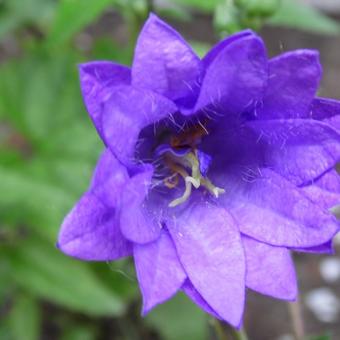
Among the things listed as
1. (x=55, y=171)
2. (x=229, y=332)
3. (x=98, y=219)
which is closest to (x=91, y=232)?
(x=98, y=219)

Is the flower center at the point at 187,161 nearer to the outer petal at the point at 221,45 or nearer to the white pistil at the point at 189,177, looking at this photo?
the white pistil at the point at 189,177

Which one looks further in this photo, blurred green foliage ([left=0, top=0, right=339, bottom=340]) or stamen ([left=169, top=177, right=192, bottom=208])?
blurred green foliage ([left=0, top=0, right=339, bottom=340])

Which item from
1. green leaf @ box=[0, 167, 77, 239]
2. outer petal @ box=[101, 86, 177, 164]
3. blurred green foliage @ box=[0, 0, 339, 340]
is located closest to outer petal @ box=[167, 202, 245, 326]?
outer petal @ box=[101, 86, 177, 164]

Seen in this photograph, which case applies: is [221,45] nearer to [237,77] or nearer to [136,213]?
[237,77]

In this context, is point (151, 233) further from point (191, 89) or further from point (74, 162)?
point (74, 162)

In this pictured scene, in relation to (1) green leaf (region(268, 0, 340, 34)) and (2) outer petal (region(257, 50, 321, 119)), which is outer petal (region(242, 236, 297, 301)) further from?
(1) green leaf (region(268, 0, 340, 34))

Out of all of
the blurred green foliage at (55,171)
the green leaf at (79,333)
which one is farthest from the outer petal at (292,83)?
the green leaf at (79,333)

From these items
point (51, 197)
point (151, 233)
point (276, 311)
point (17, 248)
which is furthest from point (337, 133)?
point (276, 311)

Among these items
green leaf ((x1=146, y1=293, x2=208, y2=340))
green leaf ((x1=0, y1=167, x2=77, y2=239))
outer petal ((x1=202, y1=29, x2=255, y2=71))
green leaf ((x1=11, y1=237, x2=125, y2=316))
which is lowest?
green leaf ((x1=146, y1=293, x2=208, y2=340))
